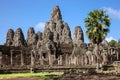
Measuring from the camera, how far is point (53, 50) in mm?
86938

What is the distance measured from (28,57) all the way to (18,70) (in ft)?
106

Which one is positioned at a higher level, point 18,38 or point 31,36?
point 31,36

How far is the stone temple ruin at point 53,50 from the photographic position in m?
71.4

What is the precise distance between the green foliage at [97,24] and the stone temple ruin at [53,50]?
236 inches

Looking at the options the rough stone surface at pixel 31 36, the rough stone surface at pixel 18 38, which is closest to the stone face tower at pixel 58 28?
the rough stone surface at pixel 31 36

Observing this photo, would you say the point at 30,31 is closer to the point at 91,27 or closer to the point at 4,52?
the point at 4,52

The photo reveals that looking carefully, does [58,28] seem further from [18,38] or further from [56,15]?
[18,38]

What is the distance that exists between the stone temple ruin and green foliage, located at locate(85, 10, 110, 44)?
5983mm

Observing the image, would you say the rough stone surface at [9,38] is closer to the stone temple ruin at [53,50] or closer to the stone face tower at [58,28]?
the stone temple ruin at [53,50]

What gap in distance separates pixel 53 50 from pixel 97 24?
29710 mm

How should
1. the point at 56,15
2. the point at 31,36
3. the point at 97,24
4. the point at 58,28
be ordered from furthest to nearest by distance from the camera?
the point at 56,15
the point at 31,36
the point at 58,28
the point at 97,24

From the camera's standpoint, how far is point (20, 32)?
103m

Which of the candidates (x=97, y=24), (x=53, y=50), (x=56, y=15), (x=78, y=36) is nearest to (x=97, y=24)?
(x=97, y=24)

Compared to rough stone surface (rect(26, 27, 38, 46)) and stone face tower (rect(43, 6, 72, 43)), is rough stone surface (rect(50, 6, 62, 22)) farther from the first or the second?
rough stone surface (rect(26, 27, 38, 46))
